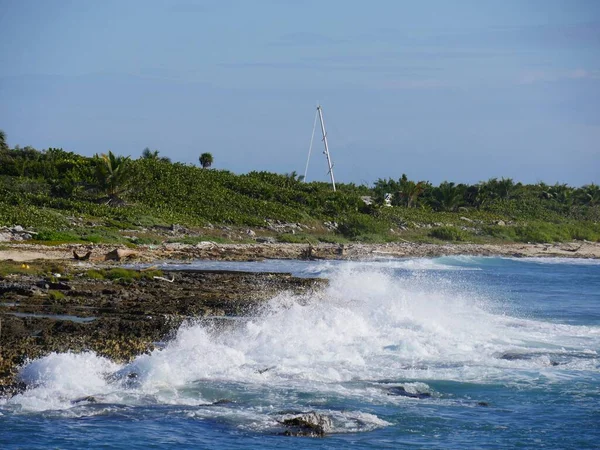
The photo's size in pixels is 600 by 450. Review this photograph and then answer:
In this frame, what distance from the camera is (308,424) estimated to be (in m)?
11.9

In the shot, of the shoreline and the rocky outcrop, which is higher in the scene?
the rocky outcrop

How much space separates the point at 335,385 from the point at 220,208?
43010 mm

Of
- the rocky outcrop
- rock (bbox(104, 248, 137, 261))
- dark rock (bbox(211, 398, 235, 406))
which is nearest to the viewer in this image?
dark rock (bbox(211, 398, 235, 406))

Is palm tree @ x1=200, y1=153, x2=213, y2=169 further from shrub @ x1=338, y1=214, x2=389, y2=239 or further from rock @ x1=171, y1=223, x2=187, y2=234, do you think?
rock @ x1=171, y1=223, x2=187, y2=234

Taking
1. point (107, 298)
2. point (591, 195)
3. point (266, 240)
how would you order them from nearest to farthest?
point (107, 298), point (266, 240), point (591, 195)

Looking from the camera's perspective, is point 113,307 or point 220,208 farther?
point 220,208

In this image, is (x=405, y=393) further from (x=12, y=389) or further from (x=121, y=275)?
(x=121, y=275)

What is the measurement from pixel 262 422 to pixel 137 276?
15.6 meters

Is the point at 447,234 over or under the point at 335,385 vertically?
over

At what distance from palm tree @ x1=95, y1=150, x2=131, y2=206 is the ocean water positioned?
30.2m

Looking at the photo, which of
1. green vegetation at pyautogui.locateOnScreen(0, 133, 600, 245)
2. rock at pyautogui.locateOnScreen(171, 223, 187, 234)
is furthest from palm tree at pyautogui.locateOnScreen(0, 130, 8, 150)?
rock at pyautogui.locateOnScreen(171, 223, 187, 234)

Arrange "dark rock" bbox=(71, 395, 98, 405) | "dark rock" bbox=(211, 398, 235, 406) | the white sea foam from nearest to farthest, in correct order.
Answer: "dark rock" bbox=(71, 395, 98, 405) → "dark rock" bbox=(211, 398, 235, 406) → the white sea foam

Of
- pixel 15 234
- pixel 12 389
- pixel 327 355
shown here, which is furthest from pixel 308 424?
pixel 15 234

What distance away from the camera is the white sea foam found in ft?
44.3
